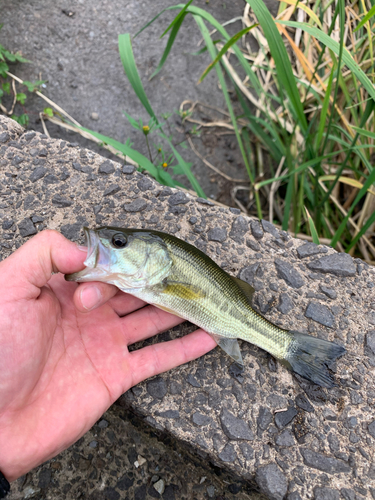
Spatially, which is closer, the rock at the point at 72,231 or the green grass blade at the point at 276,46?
the green grass blade at the point at 276,46

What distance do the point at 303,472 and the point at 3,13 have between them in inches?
226

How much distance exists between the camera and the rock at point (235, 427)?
2.49m

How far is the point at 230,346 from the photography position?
99.6 inches

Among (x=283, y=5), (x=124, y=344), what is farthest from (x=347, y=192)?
(x=124, y=344)

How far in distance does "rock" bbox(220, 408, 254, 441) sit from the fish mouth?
4.56 feet

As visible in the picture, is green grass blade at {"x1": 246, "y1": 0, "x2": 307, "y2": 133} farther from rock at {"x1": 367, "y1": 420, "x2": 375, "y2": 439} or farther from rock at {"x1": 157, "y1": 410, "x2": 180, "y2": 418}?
rock at {"x1": 157, "y1": 410, "x2": 180, "y2": 418}

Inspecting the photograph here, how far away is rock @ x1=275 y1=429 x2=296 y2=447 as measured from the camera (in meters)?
2.47

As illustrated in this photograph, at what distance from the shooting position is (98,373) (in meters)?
2.38

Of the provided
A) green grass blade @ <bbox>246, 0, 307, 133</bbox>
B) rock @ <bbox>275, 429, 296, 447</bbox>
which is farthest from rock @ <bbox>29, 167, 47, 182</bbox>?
rock @ <bbox>275, 429, 296, 447</bbox>

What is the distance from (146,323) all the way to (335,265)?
162 cm

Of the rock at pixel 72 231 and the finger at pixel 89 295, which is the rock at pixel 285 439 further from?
the rock at pixel 72 231

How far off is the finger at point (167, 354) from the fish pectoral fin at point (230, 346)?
0.05 meters

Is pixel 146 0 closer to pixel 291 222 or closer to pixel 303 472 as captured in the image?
pixel 291 222

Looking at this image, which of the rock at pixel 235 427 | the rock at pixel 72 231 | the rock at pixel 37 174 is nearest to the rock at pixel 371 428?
the rock at pixel 235 427
